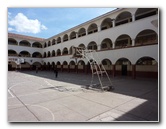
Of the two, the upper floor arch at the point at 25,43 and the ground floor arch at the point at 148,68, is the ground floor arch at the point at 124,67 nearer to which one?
the ground floor arch at the point at 148,68

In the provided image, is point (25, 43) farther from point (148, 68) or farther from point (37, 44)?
point (148, 68)

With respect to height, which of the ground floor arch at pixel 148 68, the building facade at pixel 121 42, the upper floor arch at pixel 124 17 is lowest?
the ground floor arch at pixel 148 68

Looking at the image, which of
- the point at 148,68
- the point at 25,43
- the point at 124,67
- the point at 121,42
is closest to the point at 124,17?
the point at 121,42

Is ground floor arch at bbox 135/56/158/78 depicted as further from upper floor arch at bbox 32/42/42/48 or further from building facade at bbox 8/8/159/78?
upper floor arch at bbox 32/42/42/48

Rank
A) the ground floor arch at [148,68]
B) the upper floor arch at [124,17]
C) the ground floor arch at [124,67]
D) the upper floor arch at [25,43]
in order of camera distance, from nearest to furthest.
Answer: the ground floor arch at [148,68], the upper floor arch at [124,17], the ground floor arch at [124,67], the upper floor arch at [25,43]

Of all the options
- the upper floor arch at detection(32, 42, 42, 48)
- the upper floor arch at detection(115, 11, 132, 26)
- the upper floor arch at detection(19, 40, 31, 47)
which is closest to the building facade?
the upper floor arch at detection(115, 11, 132, 26)

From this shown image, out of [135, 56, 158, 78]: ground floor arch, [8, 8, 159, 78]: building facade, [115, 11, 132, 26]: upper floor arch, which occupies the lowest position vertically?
[135, 56, 158, 78]: ground floor arch

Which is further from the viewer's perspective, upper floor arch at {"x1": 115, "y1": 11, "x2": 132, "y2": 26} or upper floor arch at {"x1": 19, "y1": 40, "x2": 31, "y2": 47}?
upper floor arch at {"x1": 19, "y1": 40, "x2": 31, "y2": 47}

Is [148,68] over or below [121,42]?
below

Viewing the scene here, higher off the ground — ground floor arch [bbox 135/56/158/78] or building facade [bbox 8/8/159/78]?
building facade [bbox 8/8/159/78]

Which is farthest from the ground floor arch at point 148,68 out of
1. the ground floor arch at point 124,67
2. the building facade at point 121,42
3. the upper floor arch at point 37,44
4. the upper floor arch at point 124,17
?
the upper floor arch at point 37,44
